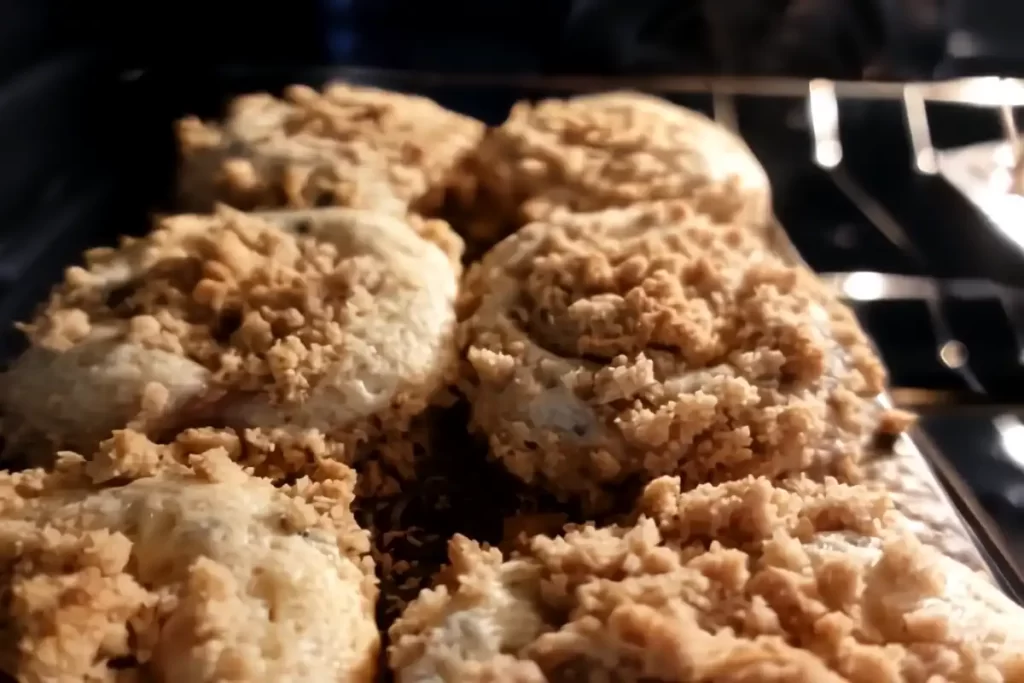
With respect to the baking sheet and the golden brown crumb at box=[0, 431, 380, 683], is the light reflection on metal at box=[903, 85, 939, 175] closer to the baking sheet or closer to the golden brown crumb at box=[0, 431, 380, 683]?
the baking sheet

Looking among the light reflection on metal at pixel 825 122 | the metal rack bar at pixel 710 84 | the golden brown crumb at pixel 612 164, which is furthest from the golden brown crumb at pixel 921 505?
the metal rack bar at pixel 710 84

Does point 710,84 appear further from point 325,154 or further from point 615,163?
point 325,154

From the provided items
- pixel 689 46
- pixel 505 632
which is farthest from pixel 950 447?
pixel 689 46

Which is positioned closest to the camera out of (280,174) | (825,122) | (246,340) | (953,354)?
(246,340)

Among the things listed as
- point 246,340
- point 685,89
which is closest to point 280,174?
point 246,340

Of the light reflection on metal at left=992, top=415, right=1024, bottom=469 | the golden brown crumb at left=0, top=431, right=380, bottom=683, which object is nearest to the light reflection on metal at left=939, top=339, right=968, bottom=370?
the light reflection on metal at left=992, top=415, right=1024, bottom=469

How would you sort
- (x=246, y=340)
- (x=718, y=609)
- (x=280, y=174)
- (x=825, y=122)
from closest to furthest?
(x=718, y=609) → (x=246, y=340) → (x=280, y=174) → (x=825, y=122)
